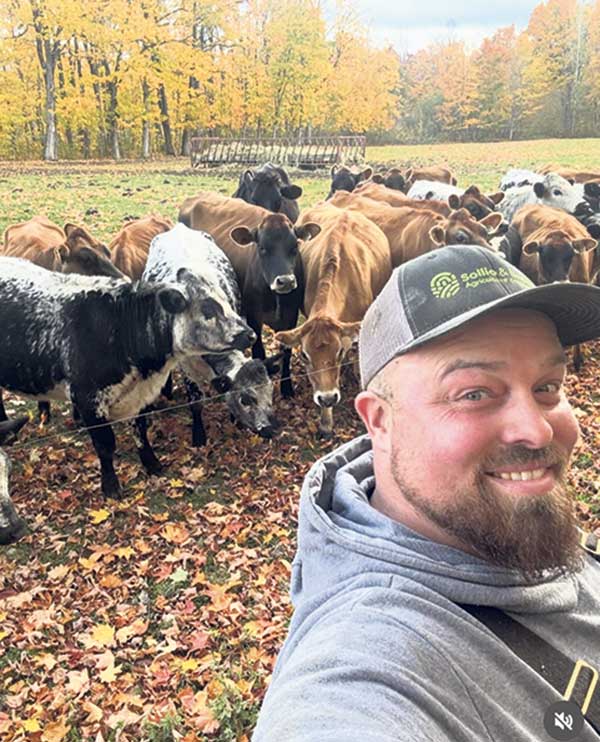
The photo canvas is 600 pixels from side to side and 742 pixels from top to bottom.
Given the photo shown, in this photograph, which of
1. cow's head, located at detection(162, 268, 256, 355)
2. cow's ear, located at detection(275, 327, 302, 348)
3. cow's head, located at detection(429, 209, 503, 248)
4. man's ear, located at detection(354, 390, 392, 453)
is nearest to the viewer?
man's ear, located at detection(354, 390, 392, 453)

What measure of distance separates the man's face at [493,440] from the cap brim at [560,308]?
0.13ft

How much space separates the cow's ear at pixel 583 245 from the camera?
862 centimetres

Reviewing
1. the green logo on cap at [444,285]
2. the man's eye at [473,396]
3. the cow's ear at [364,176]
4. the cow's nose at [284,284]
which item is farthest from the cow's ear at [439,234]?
the cow's ear at [364,176]

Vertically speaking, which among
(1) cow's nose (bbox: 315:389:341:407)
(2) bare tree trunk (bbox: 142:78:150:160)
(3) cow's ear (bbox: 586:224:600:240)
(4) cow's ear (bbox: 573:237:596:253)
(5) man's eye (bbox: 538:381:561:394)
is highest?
(2) bare tree trunk (bbox: 142:78:150:160)

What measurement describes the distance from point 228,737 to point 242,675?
0.48 m

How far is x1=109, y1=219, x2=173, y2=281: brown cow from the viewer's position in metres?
8.72

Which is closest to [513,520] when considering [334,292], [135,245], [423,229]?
[334,292]

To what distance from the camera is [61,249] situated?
27.6 feet

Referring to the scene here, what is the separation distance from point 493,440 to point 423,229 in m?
7.99

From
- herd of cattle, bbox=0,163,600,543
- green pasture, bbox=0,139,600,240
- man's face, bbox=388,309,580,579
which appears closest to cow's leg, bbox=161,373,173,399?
herd of cattle, bbox=0,163,600,543

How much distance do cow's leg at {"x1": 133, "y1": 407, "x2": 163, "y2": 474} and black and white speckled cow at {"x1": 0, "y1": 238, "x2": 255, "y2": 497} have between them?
0.07ft

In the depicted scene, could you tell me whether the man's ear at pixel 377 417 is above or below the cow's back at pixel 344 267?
above

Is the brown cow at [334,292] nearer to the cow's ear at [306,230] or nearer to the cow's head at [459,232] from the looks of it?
the cow's ear at [306,230]

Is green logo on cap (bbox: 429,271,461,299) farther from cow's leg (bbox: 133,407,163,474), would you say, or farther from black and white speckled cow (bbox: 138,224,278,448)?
cow's leg (bbox: 133,407,163,474)
